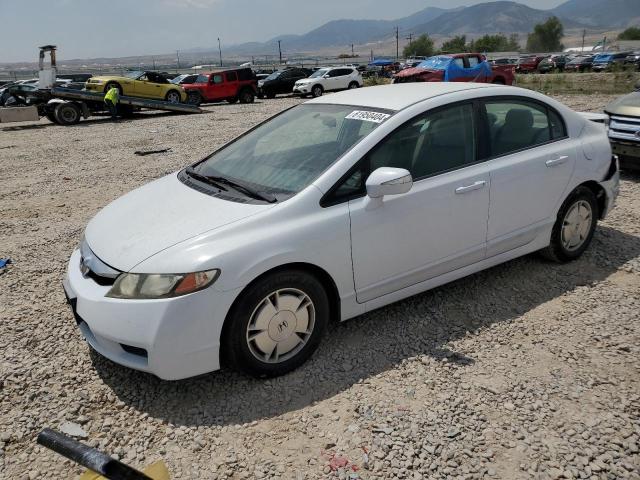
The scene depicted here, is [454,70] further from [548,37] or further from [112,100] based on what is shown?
[548,37]

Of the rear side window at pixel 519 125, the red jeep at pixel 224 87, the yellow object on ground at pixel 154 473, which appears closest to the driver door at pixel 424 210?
the rear side window at pixel 519 125

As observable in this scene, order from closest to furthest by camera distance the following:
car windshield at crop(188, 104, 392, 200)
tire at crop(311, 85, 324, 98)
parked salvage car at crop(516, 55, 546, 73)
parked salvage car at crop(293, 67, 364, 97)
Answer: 1. car windshield at crop(188, 104, 392, 200)
2. parked salvage car at crop(293, 67, 364, 97)
3. tire at crop(311, 85, 324, 98)
4. parked salvage car at crop(516, 55, 546, 73)

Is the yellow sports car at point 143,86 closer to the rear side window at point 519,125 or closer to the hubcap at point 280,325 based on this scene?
the rear side window at point 519,125

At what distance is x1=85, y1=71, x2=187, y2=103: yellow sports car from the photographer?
66.8 feet

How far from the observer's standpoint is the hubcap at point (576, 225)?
430 cm

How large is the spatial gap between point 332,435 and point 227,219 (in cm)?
130

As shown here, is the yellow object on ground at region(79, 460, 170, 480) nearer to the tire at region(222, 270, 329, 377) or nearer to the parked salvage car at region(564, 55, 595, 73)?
the tire at region(222, 270, 329, 377)

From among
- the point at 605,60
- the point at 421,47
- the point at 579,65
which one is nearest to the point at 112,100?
the point at 579,65

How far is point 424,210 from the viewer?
132 inches

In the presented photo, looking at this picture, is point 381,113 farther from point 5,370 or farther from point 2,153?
point 2,153

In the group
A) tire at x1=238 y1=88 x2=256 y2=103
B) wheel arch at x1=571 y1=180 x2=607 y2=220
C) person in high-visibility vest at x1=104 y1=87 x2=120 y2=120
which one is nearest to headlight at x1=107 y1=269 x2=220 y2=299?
wheel arch at x1=571 y1=180 x2=607 y2=220

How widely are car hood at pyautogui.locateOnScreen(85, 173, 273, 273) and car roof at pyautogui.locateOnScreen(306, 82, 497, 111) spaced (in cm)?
121

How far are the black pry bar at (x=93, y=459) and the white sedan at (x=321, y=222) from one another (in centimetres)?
64

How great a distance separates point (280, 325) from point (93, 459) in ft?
4.06
